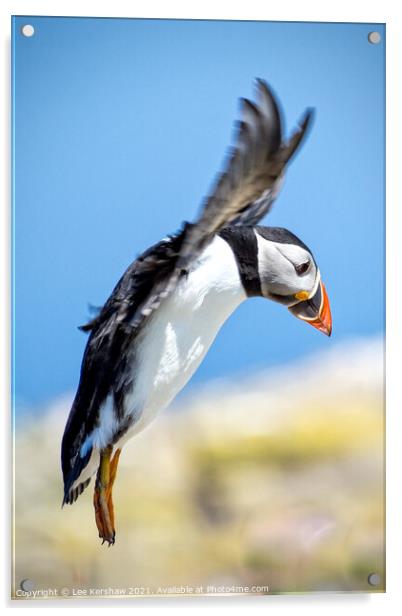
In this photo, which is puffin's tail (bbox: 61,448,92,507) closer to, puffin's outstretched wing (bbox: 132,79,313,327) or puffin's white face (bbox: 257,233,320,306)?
puffin's outstretched wing (bbox: 132,79,313,327)

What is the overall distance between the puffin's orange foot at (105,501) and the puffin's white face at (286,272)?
1.01 ft

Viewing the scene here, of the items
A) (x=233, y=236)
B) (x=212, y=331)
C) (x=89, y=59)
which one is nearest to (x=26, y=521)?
(x=212, y=331)

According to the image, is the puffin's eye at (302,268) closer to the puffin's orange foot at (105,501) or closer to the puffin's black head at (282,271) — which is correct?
the puffin's black head at (282,271)

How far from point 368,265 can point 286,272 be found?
0.12 m

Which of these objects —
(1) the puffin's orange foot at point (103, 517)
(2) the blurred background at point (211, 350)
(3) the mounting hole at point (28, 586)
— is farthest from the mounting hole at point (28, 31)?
(3) the mounting hole at point (28, 586)

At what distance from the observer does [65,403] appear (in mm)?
1188

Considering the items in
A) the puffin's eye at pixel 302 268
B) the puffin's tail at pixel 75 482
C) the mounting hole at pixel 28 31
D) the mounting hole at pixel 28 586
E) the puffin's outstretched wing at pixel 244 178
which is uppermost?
the mounting hole at pixel 28 31

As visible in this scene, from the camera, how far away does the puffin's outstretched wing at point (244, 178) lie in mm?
1049

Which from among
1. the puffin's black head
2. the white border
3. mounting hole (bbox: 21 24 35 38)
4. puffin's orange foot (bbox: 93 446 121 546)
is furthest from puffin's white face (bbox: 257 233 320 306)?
mounting hole (bbox: 21 24 35 38)

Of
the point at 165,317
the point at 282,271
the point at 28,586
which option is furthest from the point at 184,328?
the point at 28,586

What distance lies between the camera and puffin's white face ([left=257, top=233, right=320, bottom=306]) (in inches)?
46.7

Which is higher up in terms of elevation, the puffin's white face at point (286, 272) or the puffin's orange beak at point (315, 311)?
the puffin's white face at point (286, 272)

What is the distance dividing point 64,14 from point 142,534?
0.72m
